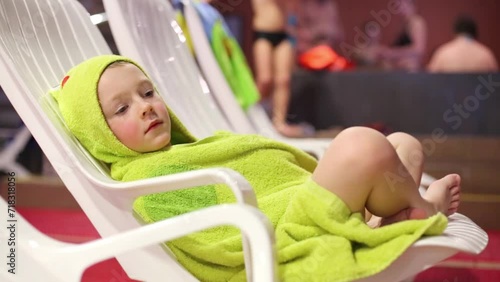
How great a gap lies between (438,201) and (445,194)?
30 mm

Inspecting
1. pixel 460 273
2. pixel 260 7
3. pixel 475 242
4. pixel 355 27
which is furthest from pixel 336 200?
pixel 355 27

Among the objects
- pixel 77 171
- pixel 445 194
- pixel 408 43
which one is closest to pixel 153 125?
pixel 77 171

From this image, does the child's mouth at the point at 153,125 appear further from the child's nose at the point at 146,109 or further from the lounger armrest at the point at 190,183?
the lounger armrest at the point at 190,183

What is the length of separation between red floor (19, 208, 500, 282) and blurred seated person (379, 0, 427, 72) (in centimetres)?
347

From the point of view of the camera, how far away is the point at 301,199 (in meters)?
1.30

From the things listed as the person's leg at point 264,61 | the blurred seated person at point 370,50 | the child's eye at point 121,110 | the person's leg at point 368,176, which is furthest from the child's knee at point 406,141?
the blurred seated person at point 370,50

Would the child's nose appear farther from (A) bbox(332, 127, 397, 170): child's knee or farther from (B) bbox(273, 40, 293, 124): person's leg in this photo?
(B) bbox(273, 40, 293, 124): person's leg

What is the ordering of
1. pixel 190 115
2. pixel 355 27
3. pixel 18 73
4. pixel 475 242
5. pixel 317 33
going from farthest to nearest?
pixel 355 27
pixel 317 33
pixel 190 115
pixel 18 73
pixel 475 242

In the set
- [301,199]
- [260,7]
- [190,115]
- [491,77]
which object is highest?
[301,199]

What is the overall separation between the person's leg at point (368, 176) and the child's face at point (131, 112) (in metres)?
0.38

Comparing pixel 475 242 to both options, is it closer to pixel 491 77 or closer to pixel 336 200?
pixel 336 200

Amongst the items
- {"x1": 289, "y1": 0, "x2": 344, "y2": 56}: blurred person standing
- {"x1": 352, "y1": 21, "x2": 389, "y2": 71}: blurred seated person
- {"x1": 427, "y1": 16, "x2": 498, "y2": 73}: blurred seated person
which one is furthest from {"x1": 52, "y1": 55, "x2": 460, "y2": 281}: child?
{"x1": 352, "y1": 21, "x2": 389, "y2": 71}: blurred seated person

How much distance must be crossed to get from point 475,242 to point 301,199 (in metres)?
0.29

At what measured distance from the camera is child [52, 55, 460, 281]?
1.24m
